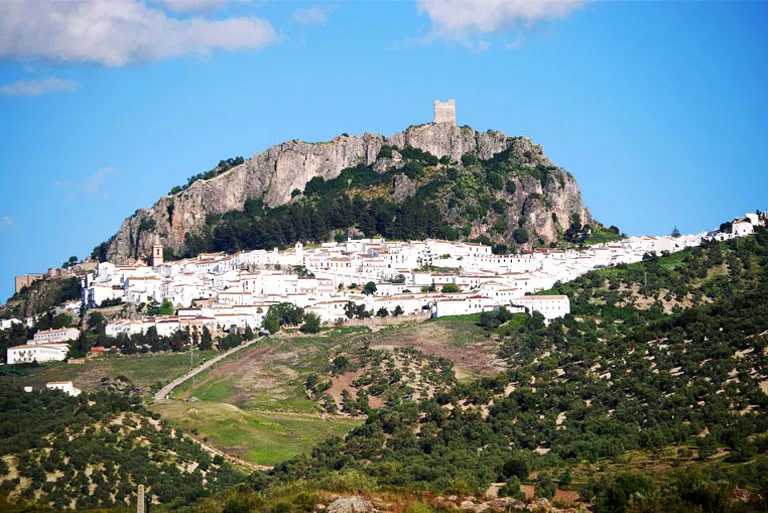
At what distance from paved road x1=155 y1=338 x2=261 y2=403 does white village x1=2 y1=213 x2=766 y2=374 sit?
4.19 meters

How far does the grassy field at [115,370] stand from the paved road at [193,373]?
0.60 meters

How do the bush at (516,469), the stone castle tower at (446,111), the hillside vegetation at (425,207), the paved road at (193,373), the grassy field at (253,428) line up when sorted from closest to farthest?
the bush at (516,469) → the grassy field at (253,428) → the paved road at (193,373) → the hillside vegetation at (425,207) → the stone castle tower at (446,111)

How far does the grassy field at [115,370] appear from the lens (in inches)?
3152

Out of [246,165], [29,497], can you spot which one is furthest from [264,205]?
[29,497]

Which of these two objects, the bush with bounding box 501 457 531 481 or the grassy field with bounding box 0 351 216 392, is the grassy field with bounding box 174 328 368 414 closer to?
the grassy field with bounding box 0 351 216 392

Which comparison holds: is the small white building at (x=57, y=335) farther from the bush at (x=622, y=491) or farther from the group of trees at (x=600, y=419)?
the bush at (x=622, y=491)

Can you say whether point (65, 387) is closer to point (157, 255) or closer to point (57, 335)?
point (57, 335)

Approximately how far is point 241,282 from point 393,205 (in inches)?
978

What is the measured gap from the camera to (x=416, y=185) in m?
127

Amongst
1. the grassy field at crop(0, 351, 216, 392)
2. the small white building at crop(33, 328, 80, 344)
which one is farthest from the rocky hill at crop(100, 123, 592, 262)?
the grassy field at crop(0, 351, 216, 392)

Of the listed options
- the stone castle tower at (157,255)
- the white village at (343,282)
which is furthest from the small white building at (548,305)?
the stone castle tower at (157,255)

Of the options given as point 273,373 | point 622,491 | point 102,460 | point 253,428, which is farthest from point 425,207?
point 622,491

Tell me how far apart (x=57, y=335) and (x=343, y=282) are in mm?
23482

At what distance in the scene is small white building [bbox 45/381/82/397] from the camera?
2995 inches
